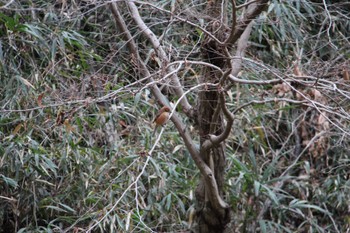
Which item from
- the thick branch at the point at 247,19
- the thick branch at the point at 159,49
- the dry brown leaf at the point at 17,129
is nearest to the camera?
the thick branch at the point at 247,19

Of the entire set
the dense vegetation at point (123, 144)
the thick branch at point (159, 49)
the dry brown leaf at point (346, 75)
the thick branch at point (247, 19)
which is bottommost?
the dense vegetation at point (123, 144)

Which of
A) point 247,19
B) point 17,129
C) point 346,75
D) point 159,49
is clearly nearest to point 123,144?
point 17,129

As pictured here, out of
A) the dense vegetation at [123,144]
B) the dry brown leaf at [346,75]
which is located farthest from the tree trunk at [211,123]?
the dry brown leaf at [346,75]

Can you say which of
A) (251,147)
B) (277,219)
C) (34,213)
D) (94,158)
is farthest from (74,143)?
(277,219)

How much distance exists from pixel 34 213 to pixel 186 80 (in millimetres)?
954

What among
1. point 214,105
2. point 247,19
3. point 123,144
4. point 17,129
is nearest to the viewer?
point 247,19

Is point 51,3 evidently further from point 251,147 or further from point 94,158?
point 251,147

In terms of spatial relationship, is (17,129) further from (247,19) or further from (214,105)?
(247,19)

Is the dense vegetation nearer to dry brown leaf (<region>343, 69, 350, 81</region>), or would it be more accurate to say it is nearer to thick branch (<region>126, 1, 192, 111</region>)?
thick branch (<region>126, 1, 192, 111</region>)

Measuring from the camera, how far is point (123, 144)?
11.4 feet

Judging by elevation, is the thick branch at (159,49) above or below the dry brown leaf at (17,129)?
above

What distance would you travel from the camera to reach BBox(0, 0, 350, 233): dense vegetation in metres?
3.17

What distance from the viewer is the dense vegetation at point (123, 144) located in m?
3.17

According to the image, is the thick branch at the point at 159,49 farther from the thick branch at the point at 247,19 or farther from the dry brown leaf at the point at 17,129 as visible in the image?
the dry brown leaf at the point at 17,129
